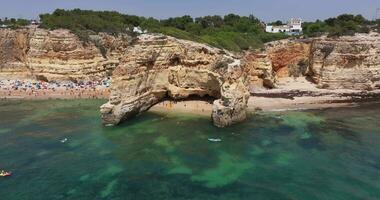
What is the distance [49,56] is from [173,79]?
80.3 feet

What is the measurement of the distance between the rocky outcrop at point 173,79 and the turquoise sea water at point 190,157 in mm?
1581

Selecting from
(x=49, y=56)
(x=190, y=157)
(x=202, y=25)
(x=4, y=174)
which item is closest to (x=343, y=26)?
(x=202, y=25)

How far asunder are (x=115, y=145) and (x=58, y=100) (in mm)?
21308

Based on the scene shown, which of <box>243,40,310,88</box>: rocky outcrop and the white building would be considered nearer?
<box>243,40,310,88</box>: rocky outcrop

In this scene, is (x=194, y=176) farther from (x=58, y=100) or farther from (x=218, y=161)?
(x=58, y=100)

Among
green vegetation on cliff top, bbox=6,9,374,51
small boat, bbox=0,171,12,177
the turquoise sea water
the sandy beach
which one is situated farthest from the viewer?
green vegetation on cliff top, bbox=6,9,374,51

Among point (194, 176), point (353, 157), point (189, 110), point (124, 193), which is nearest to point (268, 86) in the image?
point (189, 110)

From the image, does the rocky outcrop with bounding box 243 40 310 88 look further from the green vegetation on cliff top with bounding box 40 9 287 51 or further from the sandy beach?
the sandy beach

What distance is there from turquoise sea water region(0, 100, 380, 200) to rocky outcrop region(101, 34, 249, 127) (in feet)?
5.19

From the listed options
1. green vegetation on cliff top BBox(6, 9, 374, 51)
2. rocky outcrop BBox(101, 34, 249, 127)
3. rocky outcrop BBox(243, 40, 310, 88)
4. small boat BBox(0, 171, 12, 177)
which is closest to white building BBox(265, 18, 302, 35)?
green vegetation on cliff top BBox(6, 9, 374, 51)

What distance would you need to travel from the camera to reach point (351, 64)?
50875 millimetres

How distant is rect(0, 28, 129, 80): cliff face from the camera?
5775cm

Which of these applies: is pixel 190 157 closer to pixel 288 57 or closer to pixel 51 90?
pixel 51 90

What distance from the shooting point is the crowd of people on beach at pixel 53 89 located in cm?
5188
